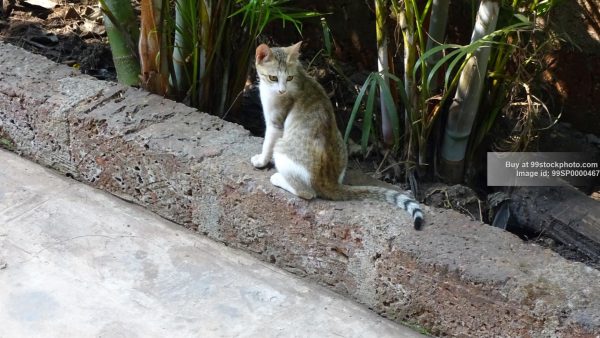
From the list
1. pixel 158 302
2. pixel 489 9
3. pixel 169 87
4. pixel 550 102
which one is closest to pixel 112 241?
pixel 158 302

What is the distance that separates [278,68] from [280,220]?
67cm

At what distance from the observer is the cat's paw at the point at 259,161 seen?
362 cm

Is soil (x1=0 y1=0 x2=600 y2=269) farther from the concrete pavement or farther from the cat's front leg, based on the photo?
the concrete pavement

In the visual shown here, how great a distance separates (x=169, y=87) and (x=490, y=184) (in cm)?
175

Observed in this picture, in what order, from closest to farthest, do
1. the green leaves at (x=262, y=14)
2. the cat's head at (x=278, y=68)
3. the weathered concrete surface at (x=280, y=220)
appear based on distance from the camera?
the weathered concrete surface at (x=280, y=220) → the cat's head at (x=278, y=68) → the green leaves at (x=262, y=14)

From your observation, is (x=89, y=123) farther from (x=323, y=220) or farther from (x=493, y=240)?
(x=493, y=240)

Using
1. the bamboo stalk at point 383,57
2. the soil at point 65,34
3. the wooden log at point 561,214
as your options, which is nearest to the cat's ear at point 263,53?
the bamboo stalk at point 383,57

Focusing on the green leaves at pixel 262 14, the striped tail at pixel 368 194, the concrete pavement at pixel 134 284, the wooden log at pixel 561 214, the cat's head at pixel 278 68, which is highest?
the green leaves at pixel 262 14

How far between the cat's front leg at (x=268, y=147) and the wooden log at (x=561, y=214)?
122 centimetres

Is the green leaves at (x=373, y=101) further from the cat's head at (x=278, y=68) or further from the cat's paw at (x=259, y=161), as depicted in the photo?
the cat's paw at (x=259, y=161)

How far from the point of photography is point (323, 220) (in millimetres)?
3373

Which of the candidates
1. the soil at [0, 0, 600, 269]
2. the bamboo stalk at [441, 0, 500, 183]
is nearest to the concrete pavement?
the soil at [0, 0, 600, 269]

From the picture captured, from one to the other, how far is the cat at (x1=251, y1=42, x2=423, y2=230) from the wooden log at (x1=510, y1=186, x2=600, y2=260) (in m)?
0.80

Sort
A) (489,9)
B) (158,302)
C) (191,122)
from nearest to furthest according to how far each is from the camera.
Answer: (158,302) → (489,9) → (191,122)
